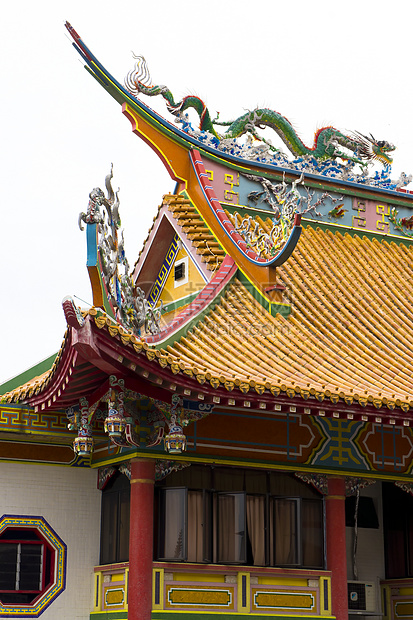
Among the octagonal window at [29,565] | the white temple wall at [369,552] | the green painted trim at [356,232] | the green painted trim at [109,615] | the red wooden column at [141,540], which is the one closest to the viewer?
the red wooden column at [141,540]

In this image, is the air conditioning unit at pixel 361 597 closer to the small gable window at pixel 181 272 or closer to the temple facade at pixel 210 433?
the temple facade at pixel 210 433

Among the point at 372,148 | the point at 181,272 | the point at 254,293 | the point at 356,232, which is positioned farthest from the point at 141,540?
the point at 372,148

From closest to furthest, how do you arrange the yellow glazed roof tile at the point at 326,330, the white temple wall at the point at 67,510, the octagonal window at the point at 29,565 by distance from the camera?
the yellow glazed roof tile at the point at 326,330, the octagonal window at the point at 29,565, the white temple wall at the point at 67,510

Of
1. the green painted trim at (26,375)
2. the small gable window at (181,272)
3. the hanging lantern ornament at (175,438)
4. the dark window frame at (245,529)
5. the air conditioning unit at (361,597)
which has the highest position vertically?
the small gable window at (181,272)

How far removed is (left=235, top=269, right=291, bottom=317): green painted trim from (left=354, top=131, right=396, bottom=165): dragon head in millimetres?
5570

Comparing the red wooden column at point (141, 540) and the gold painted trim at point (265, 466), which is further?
the gold painted trim at point (265, 466)

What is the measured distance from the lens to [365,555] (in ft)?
52.2

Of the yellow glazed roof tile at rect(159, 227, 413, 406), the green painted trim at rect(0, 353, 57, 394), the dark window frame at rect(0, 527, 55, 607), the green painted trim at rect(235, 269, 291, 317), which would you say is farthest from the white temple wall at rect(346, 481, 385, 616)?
the green painted trim at rect(0, 353, 57, 394)

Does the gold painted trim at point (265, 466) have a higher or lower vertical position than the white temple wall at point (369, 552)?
higher

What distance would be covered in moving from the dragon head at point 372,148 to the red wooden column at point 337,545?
794cm

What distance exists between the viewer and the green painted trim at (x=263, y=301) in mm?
14586

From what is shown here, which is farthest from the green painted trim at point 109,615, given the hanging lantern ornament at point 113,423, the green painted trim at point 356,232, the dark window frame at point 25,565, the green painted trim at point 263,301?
the green painted trim at point 356,232

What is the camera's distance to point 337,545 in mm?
13477

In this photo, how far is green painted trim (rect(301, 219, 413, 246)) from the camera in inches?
704
